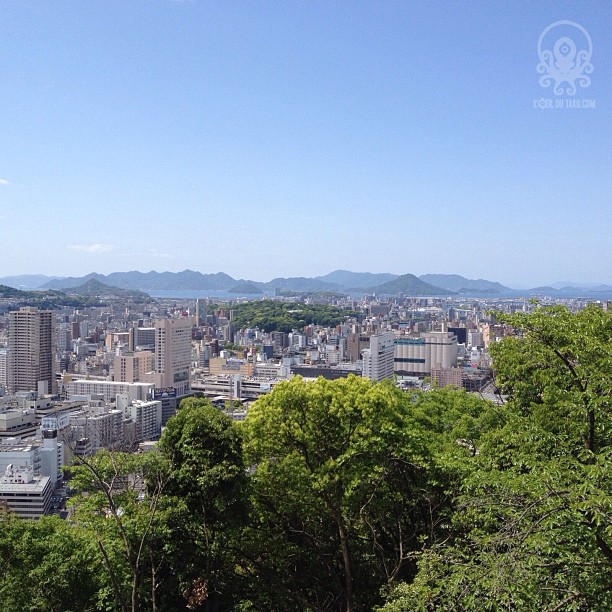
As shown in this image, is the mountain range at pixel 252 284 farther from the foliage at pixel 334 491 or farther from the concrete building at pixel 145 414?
the foliage at pixel 334 491

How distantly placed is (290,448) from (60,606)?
174 cm

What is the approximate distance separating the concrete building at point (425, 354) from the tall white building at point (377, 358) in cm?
391

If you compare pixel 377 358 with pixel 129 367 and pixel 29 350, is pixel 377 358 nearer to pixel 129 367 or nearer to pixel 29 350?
pixel 129 367

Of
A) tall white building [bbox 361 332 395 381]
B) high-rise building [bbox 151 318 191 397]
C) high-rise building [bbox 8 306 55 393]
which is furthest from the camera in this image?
high-rise building [bbox 151 318 191 397]

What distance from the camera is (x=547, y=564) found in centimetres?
219

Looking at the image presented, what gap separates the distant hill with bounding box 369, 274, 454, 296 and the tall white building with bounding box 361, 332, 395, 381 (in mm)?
111849

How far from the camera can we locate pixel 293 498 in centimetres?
454

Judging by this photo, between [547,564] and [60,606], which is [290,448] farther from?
[547,564]

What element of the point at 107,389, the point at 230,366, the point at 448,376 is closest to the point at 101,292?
the point at 230,366

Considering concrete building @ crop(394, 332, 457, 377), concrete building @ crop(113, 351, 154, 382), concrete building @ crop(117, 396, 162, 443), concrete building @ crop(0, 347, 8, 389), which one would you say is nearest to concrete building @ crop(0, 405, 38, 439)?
concrete building @ crop(117, 396, 162, 443)

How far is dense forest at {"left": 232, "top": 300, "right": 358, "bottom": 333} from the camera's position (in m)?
60.8

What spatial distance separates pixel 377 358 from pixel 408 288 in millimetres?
121376

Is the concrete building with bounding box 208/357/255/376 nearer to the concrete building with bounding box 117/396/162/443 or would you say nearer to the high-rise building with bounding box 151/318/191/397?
the high-rise building with bounding box 151/318/191/397

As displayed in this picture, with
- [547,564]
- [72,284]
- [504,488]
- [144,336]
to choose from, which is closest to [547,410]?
[504,488]
